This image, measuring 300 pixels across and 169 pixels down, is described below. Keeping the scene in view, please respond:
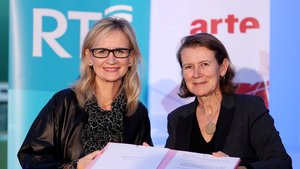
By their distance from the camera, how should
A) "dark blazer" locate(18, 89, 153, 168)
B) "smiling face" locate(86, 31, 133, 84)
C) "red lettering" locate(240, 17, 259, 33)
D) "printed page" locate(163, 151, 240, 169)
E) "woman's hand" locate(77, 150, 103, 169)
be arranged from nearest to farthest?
"printed page" locate(163, 151, 240, 169) < "woman's hand" locate(77, 150, 103, 169) < "dark blazer" locate(18, 89, 153, 168) < "smiling face" locate(86, 31, 133, 84) < "red lettering" locate(240, 17, 259, 33)

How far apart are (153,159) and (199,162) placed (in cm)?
20

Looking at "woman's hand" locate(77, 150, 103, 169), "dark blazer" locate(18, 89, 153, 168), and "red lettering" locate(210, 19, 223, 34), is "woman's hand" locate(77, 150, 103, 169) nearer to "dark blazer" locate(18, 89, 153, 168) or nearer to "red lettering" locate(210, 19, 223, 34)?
"dark blazer" locate(18, 89, 153, 168)

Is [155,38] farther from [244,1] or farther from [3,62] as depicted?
[3,62]

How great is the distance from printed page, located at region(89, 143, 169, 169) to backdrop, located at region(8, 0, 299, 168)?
5.55 ft

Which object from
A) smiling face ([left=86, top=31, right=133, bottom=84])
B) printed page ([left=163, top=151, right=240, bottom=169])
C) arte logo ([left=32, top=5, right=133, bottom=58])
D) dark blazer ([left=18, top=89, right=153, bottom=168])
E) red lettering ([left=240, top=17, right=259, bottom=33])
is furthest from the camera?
red lettering ([left=240, top=17, right=259, bottom=33])

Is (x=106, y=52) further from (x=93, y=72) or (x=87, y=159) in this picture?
(x=87, y=159)

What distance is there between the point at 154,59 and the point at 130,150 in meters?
1.90

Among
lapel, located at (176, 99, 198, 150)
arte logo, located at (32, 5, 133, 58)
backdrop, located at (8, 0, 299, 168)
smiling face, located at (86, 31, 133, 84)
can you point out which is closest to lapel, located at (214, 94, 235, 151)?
lapel, located at (176, 99, 198, 150)

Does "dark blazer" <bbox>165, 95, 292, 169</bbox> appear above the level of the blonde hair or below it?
below

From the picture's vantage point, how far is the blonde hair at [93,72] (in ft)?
8.55

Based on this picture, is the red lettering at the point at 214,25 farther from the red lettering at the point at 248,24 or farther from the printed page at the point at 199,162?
the printed page at the point at 199,162

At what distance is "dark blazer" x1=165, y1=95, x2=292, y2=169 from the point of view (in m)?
2.39

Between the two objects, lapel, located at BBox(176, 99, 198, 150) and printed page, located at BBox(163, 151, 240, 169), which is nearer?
printed page, located at BBox(163, 151, 240, 169)

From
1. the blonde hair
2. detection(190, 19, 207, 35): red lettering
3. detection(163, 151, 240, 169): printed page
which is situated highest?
detection(190, 19, 207, 35): red lettering
